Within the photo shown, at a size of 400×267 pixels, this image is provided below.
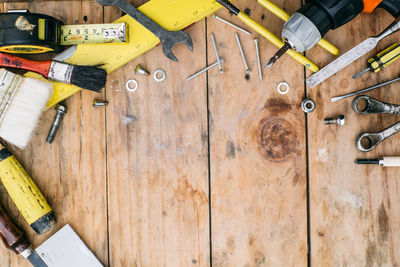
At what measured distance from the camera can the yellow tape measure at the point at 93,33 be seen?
100cm

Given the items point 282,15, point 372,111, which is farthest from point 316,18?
point 372,111

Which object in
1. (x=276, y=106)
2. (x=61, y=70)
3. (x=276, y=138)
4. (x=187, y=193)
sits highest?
(x=61, y=70)

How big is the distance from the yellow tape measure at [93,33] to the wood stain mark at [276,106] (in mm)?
505

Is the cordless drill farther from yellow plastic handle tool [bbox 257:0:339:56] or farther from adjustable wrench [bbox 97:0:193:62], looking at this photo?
adjustable wrench [bbox 97:0:193:62]

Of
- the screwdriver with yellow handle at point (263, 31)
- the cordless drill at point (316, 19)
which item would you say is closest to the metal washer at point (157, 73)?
the screwdriver with yellow handle at point (263, 31)

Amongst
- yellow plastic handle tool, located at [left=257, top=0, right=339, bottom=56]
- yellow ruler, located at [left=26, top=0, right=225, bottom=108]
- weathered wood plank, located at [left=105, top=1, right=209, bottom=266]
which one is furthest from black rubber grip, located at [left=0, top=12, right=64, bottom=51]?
yellow plastic handle tool, located at [left=257, top=0, right=339, bottom=56]

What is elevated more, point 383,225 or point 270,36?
point 270,36

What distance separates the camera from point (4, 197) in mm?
1067

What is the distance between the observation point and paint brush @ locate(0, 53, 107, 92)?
0.97m

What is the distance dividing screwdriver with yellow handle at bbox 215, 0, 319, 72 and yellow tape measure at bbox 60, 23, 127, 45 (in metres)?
0.33

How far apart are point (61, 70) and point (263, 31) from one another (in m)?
0.64

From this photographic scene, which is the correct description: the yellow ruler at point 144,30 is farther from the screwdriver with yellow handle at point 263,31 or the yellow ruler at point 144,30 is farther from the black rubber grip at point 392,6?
the black rubber grip at point 392,6

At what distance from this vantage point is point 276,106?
3.39 feet

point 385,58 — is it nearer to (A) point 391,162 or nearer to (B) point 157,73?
(A) point 391,162
